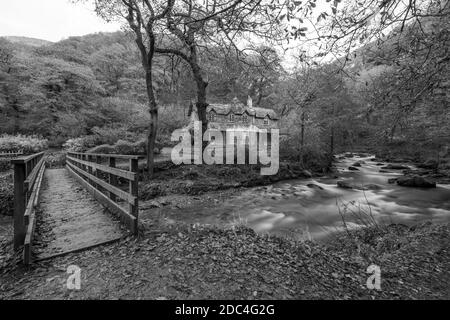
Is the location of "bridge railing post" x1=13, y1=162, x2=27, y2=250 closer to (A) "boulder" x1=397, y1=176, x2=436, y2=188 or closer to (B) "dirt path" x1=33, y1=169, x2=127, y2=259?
(B) "dirt path" x1=33, y1=169, x2=127, y2=259

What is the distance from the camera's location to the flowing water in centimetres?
820

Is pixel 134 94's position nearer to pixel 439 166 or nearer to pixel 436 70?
pixel 436 70

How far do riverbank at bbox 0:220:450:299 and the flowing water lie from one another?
8.42 feet

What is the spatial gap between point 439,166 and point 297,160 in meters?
11.0

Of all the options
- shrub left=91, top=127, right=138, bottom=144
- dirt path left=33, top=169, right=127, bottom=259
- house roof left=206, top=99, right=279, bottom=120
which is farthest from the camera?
house roof left=206, top=99, right=279, bottom=120

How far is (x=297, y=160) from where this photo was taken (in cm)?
1994

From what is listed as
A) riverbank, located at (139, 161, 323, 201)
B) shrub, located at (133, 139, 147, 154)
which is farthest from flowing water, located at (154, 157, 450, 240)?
shrub, located at (133, 139, 147, 154)

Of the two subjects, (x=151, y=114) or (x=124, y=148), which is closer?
(x=151, y=114)

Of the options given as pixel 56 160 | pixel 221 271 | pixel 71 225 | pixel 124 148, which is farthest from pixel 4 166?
pixel 221 271

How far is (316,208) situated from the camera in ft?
34.1

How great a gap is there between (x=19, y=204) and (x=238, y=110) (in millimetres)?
33592

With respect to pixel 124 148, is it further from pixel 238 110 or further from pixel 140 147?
pixel 238 110

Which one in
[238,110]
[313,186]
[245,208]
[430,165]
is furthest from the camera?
[238,110]

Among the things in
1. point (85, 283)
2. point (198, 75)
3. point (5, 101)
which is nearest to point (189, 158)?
point (198, 75)
